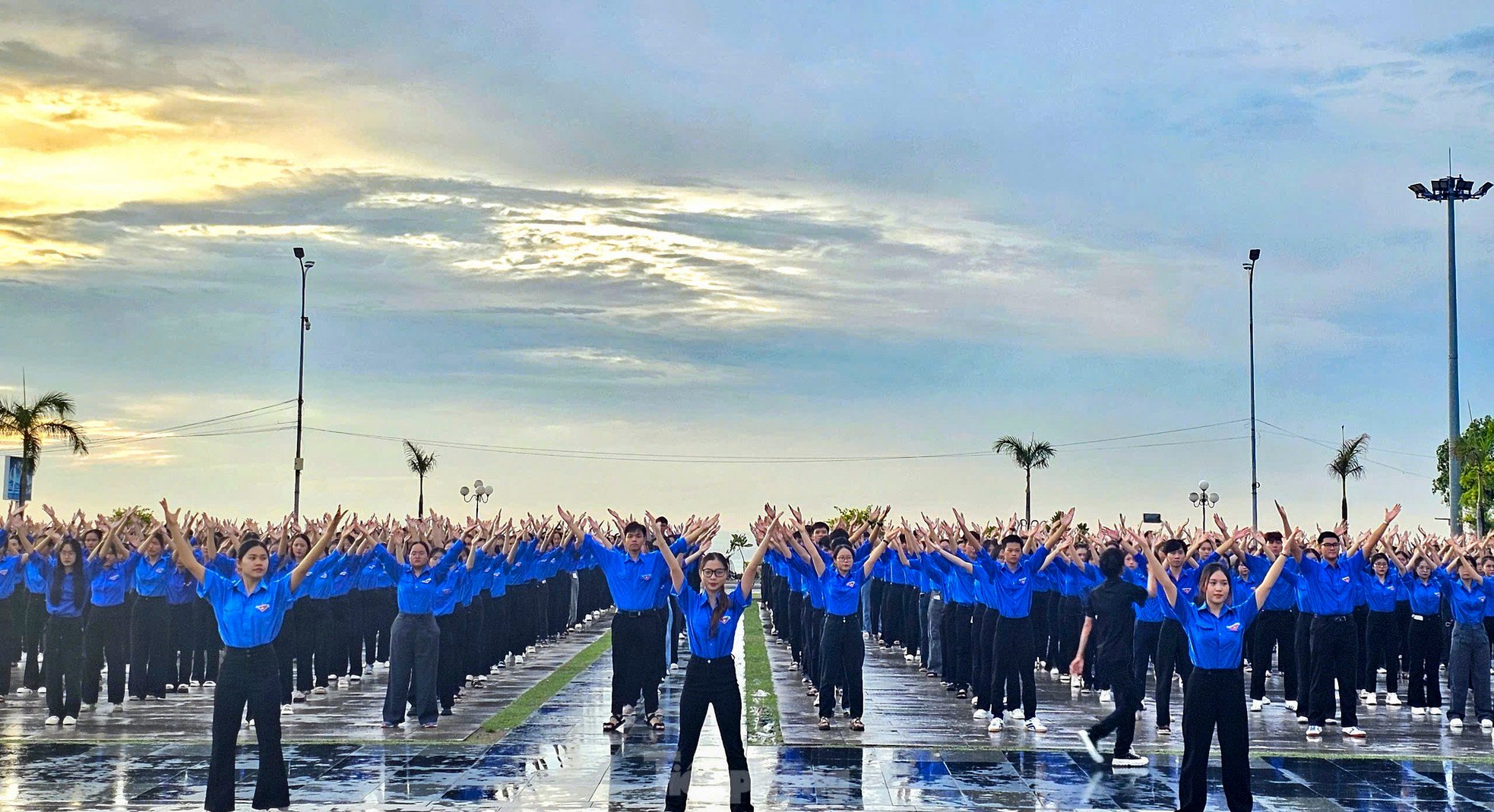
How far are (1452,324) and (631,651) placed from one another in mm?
22090

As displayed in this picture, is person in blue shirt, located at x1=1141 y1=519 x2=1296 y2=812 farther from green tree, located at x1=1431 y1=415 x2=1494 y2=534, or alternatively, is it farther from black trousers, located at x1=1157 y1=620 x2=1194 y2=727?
green tree, located at x1=1431 y1=415 x2=1494 y2=534

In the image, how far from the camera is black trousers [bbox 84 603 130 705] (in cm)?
1642

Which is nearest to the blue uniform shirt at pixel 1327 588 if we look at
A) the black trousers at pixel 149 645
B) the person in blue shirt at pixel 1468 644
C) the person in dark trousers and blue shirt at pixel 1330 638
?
the person in dark trousers and blue shirt at pixel 1330 638

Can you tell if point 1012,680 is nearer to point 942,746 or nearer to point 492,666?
point 942,746

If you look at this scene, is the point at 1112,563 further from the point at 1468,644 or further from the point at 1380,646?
the point at 1380,646

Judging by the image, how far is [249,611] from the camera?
1019 cm

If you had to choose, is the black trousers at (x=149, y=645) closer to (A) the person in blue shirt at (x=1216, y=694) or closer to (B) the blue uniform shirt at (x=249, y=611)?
(B) the blue uniform shirt at (x=249, y=611)

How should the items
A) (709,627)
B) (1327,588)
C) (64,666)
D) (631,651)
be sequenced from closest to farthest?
(709,627) → (631,651) → (1327,588) → (64,666)

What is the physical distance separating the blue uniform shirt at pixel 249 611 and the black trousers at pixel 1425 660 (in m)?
12.6

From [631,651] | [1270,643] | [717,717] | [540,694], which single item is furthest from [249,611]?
[1270,643]

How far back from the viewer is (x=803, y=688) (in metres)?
19.5

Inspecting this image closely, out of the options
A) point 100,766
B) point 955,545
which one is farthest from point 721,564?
point 955,545

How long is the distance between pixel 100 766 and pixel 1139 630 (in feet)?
32.1

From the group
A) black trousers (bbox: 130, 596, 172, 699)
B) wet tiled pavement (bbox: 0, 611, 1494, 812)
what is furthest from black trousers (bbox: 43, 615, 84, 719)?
black trousers (bbox: 130, 596, 172, 699)
